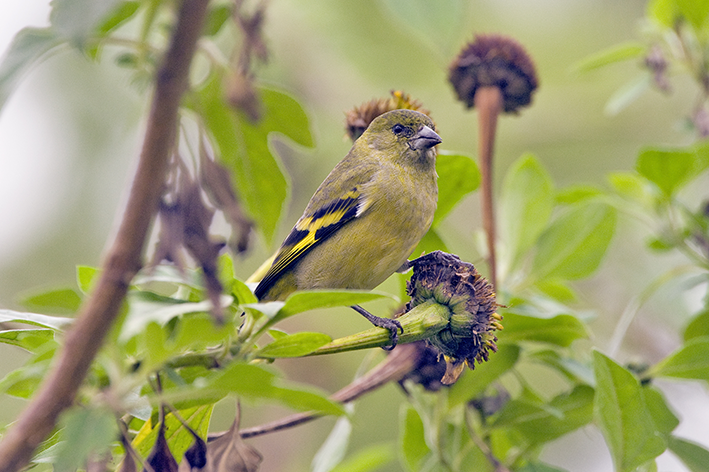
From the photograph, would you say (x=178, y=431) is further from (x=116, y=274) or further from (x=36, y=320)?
(x=116, y=274)

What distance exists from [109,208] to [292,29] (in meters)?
2.50

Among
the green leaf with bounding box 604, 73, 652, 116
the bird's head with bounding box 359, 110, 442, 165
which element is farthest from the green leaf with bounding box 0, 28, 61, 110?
the green leaf with bounding box 604, 73, 652, 116

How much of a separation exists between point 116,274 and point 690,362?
1.93 metres

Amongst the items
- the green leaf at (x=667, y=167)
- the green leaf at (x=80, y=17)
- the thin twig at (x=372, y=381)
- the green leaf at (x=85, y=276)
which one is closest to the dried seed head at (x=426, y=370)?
the thin twig at (x=372, y=381)

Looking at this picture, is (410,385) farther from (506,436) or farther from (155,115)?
(155,115)

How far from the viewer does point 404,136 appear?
105 inches

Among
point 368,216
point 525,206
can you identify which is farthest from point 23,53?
Answer: point 525,206

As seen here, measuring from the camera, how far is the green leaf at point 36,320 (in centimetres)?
135

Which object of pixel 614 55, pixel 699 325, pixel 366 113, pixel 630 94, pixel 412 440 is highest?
pixel 614 55

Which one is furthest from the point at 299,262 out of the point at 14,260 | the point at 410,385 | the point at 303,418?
the point at 14,260

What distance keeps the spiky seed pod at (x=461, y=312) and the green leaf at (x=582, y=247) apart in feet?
3.16

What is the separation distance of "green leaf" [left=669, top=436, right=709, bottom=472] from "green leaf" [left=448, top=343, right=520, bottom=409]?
0.62m

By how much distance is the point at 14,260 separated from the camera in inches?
245

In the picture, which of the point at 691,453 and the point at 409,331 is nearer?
the point at 409,331
